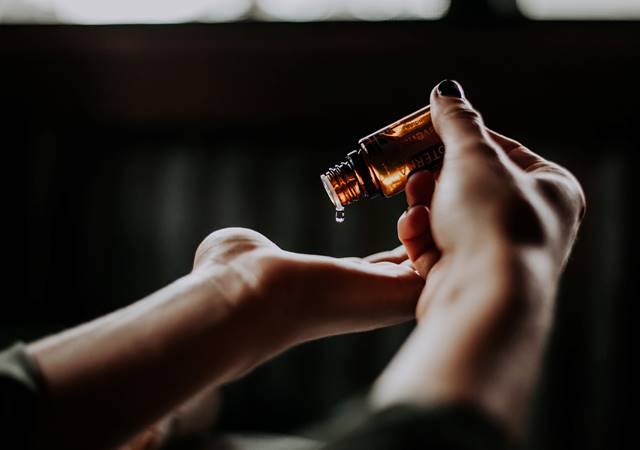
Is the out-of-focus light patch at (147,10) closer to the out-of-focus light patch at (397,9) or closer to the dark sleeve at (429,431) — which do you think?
the out-of-focus light patch at (397,9)

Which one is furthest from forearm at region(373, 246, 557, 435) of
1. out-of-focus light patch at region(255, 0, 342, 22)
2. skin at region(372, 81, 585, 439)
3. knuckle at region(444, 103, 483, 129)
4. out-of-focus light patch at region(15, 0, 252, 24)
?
out-of-focus light patch at region(15, 0, 252, 24)

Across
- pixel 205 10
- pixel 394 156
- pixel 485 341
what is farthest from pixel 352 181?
pixel 205 10

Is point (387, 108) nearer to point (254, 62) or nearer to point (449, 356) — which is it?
point (254, 62)

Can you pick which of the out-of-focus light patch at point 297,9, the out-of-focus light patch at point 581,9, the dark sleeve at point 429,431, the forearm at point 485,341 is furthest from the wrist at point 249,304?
the out-of-focus light patch at point 581,9

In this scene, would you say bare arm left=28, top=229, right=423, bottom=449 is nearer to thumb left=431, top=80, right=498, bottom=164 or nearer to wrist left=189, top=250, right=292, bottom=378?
wrist left=189, top=250, right=292, bottom=378

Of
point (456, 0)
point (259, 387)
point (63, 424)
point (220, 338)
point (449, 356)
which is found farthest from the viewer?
point (259, 387)

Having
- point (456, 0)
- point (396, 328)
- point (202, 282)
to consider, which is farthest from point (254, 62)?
point (202, 282)
